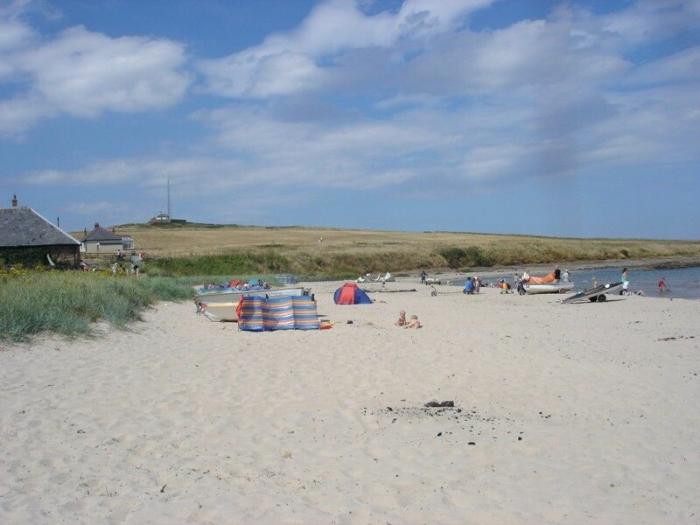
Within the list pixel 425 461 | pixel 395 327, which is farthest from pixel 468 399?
pixel 395 327

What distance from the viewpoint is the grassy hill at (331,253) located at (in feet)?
200

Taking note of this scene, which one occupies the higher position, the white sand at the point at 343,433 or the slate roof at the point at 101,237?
the slate roof at the point at 101,237

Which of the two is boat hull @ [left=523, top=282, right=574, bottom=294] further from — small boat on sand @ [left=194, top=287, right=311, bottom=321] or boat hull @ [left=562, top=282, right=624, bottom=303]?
small boat on sand @ [left=194, top=287, right=311, bottom=321]

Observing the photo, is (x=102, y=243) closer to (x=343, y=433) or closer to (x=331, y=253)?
(x=331, y=253)

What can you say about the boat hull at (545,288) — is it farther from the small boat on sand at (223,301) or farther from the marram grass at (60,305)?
the marram grass at (60,305)

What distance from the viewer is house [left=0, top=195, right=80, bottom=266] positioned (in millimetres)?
34469

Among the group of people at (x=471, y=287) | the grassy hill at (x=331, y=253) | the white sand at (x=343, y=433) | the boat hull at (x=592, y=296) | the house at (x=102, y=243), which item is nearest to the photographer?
the white sand at (x=343, y=433)

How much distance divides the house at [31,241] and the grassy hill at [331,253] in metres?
12.4

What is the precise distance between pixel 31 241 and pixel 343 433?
3142 centimetres

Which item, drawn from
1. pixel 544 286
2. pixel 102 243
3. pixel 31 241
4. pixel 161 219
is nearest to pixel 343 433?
pixel 544 286

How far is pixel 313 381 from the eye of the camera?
10.7m

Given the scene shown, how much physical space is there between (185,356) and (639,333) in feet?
37.7

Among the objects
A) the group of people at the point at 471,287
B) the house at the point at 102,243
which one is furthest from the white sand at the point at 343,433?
the house at the point at 102,243

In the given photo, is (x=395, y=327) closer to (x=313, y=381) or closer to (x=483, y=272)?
(x=313, y=381)
